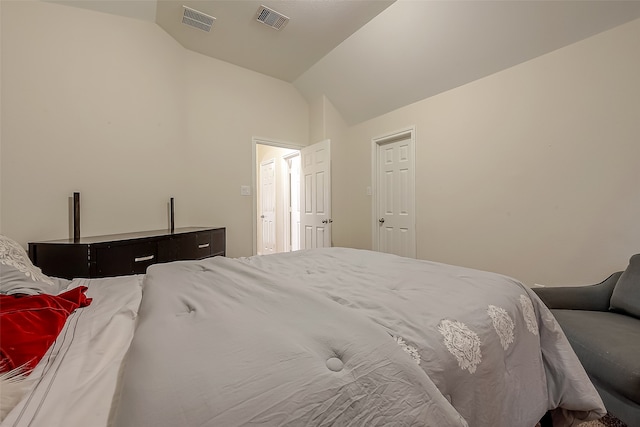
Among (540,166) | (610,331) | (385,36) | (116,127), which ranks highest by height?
(385,36)

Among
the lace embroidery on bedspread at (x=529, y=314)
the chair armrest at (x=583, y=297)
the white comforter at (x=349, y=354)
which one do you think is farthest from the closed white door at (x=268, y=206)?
the lace embroidery on bedspread at (x=529, y=314)

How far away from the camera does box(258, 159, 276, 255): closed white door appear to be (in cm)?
548

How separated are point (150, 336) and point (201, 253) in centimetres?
233

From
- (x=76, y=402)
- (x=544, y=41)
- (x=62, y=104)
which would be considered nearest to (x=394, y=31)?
(x=544, y=41)

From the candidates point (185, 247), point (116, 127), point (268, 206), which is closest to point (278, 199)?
point (268, 206)

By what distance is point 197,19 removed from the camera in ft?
9.29

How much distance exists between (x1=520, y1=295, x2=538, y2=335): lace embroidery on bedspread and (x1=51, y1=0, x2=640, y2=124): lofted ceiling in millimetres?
2267

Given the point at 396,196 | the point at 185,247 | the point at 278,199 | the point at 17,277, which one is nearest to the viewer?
the point at 17,277

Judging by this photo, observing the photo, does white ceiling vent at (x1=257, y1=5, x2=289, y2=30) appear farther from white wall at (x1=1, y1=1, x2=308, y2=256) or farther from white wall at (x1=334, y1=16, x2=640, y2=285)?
white wall at (x1=334, y1=16, x2=640, y2=285)

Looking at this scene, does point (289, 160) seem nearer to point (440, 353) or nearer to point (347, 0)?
point (347, 0)

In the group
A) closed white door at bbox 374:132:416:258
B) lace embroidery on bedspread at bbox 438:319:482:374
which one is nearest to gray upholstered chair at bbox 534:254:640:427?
lace embroidery on bedspread at bbox 438:319:482:374

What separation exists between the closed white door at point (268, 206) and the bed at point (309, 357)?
417 cm

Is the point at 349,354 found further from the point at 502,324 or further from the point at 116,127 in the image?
the point at 116,127

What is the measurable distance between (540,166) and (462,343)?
2.28m
